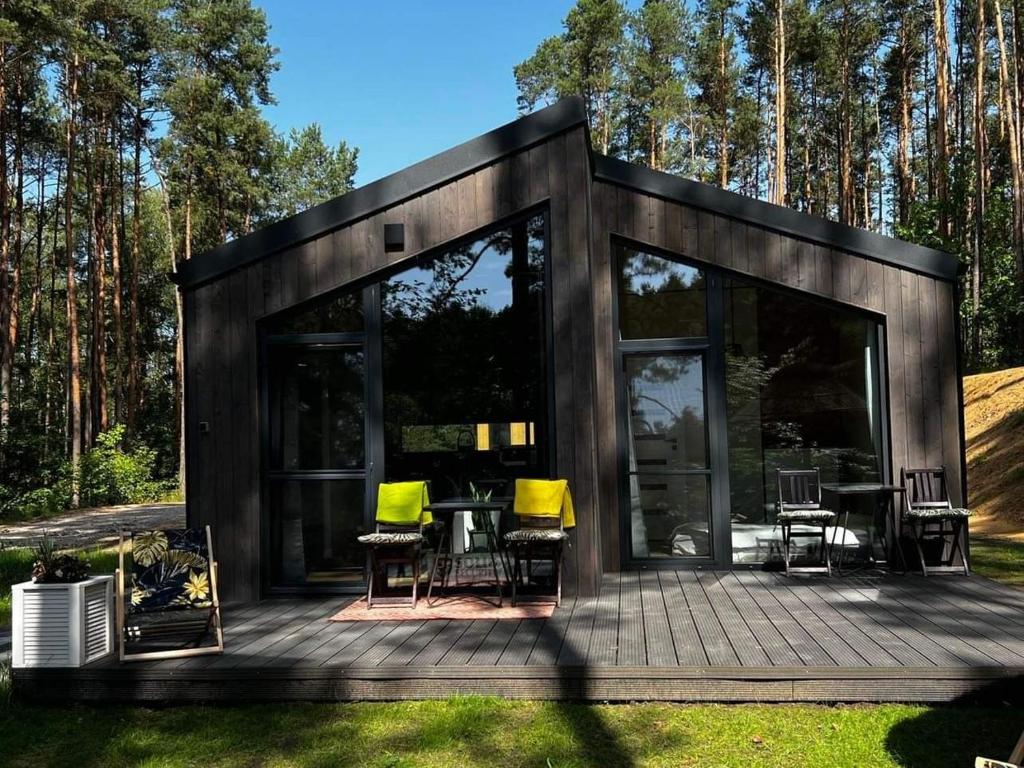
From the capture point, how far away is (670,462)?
623cm

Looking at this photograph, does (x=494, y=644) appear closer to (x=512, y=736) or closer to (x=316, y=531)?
(x=512, y=736)

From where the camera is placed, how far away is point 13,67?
1605 centimetres

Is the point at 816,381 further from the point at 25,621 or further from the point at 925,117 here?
the point at 925,117

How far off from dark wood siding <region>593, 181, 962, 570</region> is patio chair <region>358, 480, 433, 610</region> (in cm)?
137

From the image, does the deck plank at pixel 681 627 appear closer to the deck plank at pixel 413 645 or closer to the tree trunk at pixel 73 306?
the deck plank at pixel 413 645

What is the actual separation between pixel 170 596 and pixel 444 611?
1636 millimetres

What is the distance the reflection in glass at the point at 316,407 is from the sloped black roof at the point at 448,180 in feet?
2.50

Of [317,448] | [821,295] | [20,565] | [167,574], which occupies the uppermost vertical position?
[821,295]

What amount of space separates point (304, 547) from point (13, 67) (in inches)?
613

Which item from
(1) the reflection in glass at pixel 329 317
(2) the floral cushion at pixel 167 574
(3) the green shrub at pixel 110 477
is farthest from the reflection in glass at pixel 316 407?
(3) the green shrub at pixel 110 477

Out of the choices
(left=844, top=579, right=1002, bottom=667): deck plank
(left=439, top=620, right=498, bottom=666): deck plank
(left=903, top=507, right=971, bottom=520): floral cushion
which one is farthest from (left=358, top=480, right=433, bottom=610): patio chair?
(left=903, top=507, right=971, bottom=520): floral cushion

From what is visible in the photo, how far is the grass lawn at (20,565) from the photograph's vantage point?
256 inches

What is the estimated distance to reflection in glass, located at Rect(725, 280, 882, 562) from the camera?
20.0 feet

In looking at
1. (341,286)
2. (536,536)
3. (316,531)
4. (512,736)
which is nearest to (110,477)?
(316,531)
